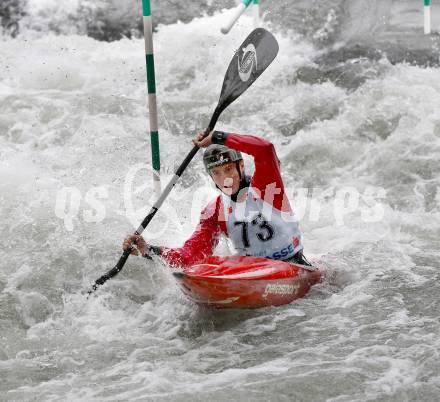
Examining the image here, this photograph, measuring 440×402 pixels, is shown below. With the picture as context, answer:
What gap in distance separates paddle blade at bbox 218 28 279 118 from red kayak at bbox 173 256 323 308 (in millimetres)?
1120

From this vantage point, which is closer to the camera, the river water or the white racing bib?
the river water

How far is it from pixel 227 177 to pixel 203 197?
2205mm

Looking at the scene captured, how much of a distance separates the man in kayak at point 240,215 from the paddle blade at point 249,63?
1.98 feet

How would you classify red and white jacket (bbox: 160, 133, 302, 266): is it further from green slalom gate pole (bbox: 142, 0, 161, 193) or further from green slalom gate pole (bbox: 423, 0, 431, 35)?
green slalom gate pole (bbox: 423, 0, 431, 35)

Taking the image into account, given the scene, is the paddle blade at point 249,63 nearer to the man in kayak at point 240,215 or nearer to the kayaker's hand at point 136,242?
the man in kayak at point 240,215

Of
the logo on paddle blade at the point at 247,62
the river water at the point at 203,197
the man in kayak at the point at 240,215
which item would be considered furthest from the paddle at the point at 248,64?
the river water at the point at 203,197

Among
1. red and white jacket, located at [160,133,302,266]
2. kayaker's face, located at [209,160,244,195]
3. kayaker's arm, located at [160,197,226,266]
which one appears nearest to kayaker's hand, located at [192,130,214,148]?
kayaker's face, located at [209,160,244,195]

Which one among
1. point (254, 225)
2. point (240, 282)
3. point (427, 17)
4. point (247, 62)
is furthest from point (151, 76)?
point (427, 17)

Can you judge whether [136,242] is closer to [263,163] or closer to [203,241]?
[203,241]

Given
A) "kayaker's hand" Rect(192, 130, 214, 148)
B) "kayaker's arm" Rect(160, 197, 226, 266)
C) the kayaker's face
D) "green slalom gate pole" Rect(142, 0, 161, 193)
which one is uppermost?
"green slalom gate pole" Rect(142, 0, 161, 193)

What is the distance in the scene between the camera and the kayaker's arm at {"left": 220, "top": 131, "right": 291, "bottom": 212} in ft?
13.9

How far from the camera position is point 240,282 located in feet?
13.8

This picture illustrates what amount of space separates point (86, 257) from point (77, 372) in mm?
1517

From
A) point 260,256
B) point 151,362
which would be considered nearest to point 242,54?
point 260,256
